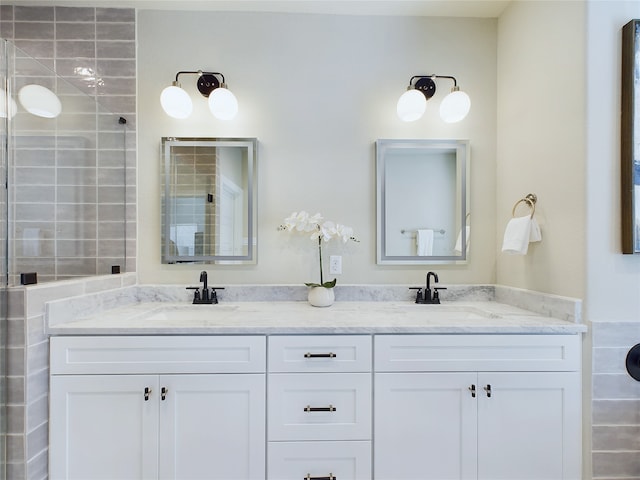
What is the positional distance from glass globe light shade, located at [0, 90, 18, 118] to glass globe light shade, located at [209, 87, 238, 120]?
32.1 inches

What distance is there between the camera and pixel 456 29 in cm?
180

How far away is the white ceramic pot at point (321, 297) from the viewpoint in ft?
5.27

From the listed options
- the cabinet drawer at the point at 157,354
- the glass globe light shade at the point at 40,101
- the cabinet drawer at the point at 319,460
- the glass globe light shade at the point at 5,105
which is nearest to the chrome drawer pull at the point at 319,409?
the cabinet drawer at the point at 319,460

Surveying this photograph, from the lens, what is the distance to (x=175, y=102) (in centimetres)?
165

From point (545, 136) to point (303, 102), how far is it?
127 cm

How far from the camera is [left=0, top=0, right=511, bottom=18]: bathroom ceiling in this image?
1.70m

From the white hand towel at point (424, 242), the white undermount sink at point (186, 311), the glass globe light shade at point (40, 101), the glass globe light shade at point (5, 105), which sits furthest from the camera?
the white hand towel at point (424, 242)

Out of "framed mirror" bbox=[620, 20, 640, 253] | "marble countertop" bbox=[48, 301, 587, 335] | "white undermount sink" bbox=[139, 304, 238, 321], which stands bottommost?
"white undermount sink" bbox=[139, 304, 238, 321]

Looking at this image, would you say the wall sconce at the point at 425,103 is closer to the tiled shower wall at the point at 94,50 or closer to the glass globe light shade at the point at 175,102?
the glass globe light shade at the point at 175,102

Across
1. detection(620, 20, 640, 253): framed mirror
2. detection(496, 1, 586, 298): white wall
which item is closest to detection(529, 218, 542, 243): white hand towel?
detection(496, 1, 586, 298): white wall

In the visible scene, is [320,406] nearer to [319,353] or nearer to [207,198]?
[319,353]

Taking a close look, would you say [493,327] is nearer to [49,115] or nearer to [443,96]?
[443,96]

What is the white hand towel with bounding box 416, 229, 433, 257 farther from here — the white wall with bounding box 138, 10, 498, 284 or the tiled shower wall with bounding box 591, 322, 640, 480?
the tiled shower wall with bounding box 591, 322, 640, 480

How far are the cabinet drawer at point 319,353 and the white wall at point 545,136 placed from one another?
3.11 ft
